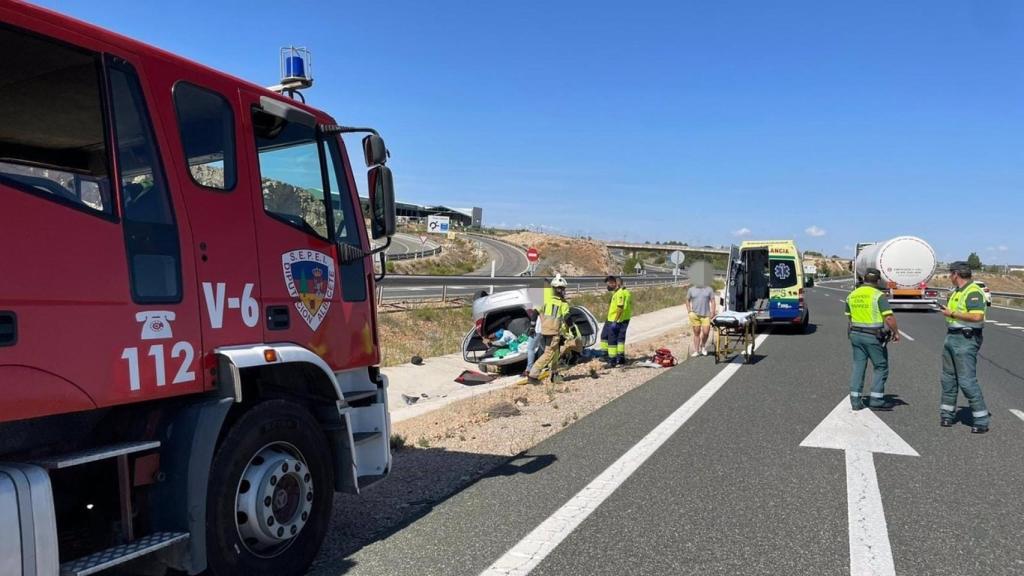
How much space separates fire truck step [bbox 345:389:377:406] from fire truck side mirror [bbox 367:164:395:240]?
1.07 metres

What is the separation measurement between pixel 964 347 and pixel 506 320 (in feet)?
26.7

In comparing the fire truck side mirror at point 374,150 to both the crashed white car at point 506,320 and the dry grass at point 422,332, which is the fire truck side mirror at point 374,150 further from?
the dry grass at point 422,332

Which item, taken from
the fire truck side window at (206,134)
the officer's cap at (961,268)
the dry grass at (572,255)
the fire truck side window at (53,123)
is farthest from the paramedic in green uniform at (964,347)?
the dry grass at (572,255)

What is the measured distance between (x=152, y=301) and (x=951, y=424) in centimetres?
810

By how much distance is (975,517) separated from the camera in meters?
4.71

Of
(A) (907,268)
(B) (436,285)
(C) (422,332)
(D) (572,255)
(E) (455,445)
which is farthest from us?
(D) (572,255)

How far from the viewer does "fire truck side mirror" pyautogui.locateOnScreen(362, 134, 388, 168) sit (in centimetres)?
426

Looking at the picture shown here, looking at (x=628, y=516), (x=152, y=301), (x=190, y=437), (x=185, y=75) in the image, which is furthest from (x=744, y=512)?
(x=185, y=75)

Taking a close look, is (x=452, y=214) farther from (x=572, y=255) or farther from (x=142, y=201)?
(x=142, y=201)

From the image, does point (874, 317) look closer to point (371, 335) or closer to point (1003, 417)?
point (1003, 417)

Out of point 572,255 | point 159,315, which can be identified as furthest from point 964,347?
point 572,255

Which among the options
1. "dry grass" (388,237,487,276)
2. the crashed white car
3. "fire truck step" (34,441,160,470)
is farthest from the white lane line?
"dry grass" (388,237,487,276)

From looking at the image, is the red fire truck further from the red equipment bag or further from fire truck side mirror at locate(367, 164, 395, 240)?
the red equipment bag

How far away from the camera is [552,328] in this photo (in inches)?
438
